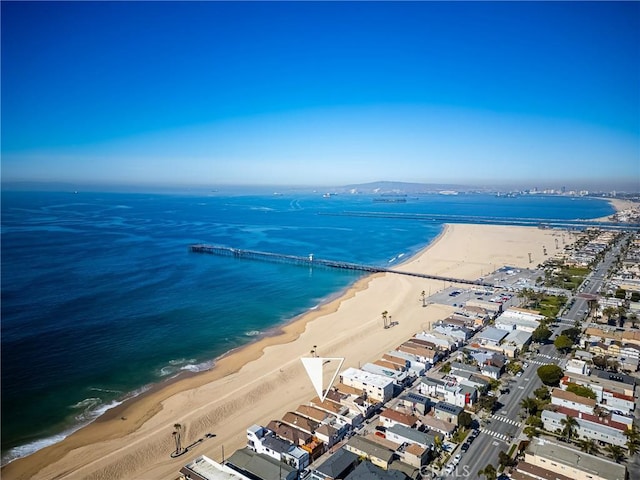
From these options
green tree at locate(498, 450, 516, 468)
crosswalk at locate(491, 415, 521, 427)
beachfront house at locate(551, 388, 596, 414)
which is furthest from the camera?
beachfront house at locate(551, 388, 596, 414)

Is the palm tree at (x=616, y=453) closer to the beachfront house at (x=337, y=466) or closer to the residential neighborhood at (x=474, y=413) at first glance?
the residential neighborhood at (x=474, y=413)

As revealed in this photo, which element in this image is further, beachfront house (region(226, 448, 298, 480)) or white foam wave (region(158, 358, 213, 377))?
white foam wave (region(158, 358, 213, 377))

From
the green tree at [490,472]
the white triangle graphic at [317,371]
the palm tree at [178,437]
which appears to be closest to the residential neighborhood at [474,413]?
the green tree at [490,472]

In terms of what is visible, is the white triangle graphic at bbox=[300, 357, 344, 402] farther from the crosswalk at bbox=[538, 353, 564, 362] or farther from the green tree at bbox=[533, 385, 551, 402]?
the crosswalk at bbox=[538, 353, 564, 362]

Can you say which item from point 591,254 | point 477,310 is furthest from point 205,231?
point 591,254

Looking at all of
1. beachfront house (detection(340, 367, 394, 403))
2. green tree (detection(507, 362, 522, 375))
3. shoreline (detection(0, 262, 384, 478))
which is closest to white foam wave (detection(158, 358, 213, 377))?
shoreline (detection(0, 262, 384, 478))

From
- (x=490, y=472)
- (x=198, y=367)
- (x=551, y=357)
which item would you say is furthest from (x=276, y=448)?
(x=551, y=357)
